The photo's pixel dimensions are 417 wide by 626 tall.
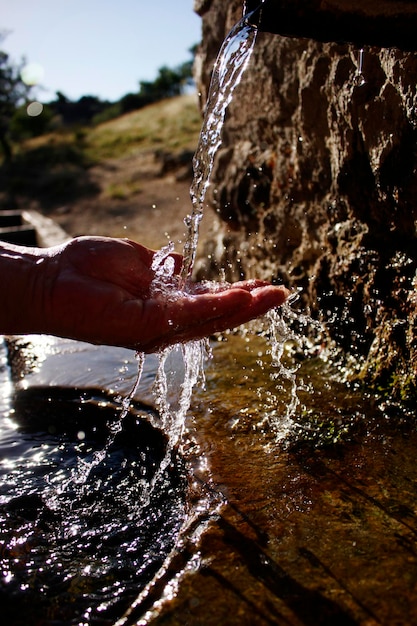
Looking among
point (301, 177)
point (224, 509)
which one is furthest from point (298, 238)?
point (224, 509)

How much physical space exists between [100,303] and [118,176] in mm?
13009

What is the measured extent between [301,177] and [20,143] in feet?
71.2

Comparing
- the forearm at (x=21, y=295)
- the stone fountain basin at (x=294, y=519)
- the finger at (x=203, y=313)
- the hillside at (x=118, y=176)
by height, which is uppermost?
the hillside at (x=118, y=176)

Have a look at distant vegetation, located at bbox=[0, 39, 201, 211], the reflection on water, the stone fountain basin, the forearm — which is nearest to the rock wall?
the stone fountain basin

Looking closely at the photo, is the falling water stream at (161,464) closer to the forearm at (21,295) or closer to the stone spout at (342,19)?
the stone spout at (342,19)

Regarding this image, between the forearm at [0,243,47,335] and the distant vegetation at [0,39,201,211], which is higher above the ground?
the distant vegetation at [0,39,201,211]

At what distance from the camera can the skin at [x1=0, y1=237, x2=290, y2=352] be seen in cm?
190

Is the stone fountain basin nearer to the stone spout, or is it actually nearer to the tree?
the stone spout

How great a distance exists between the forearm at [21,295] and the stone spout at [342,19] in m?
1.21

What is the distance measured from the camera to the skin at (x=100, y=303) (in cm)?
190

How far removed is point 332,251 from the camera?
117 inches

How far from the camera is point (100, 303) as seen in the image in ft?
6.25

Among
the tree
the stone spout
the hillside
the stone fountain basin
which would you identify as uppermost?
the tree

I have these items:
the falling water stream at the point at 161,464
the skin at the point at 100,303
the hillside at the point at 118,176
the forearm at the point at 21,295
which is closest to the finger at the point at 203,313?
the skin at the point at 100,303
